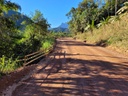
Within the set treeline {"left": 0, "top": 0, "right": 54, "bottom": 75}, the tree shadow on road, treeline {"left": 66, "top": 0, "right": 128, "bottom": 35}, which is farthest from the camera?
treeline {"left": 66, "top": 0, "right": 128, "bottom": 35}

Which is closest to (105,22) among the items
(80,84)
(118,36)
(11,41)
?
(118,36)

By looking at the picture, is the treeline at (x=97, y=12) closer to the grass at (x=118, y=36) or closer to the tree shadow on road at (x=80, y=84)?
the grass at (x=118, y=36)

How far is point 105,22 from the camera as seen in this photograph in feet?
141

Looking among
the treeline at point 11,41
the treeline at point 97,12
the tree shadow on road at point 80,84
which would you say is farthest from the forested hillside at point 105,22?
the tree shadow on road at point 80,84

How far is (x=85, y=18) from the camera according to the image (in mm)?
62875

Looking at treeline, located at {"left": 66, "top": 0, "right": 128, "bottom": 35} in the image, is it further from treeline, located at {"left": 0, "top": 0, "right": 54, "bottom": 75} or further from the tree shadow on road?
the tree shadow on road

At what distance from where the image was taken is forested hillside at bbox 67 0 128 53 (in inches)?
1209

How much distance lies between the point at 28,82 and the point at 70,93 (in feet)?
8.90

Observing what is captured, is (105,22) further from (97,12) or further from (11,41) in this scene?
(11,41)

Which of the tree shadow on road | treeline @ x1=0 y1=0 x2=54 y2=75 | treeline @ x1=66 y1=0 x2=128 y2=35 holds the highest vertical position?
treeline @ x1=66 y1=0 x2=128 y2=35

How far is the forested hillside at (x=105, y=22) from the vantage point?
3070 centimetres

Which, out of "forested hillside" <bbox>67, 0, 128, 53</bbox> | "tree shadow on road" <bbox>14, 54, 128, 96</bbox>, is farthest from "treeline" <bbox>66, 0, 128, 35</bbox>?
"tree shadow on road" <bbox>14, 54, 128, 96</bbox>

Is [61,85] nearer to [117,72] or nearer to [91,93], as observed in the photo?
[91,93]

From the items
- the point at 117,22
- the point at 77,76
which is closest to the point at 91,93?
the point at 77,76
